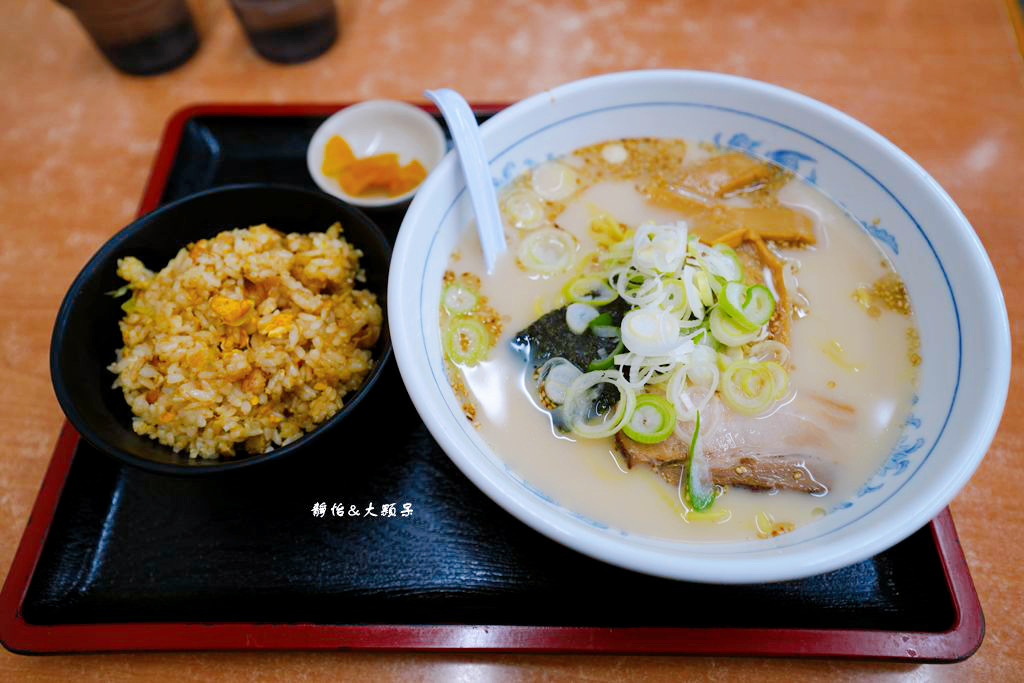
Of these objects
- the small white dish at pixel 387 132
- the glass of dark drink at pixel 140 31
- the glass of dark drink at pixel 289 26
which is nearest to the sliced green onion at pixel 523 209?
the small white dish at pixel 387 132

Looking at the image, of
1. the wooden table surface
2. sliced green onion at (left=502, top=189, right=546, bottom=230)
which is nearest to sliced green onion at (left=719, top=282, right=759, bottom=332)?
sliced green onion at (left=502, top=189, right=546, bottom=230)

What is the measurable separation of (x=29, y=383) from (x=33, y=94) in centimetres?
126

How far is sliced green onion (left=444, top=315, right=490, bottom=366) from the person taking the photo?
1.31m

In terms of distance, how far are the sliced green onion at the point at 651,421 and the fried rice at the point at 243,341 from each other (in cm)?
58

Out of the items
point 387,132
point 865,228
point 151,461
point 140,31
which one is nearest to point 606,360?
point 865,228

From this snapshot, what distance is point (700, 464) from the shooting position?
3.86 feet

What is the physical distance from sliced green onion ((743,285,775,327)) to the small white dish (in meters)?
0.98

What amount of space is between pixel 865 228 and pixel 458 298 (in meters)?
0.93

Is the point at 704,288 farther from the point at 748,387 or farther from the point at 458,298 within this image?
the point at 458,298

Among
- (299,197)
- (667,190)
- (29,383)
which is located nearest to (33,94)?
(29,383)

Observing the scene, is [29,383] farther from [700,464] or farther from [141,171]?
[700,464]

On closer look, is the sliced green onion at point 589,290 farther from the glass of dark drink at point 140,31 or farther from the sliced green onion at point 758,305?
the glass of dark drink at point 140,31

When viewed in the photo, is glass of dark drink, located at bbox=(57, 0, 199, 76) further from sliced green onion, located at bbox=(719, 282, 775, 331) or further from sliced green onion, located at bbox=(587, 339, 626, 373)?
sliced green onion, located at bbox=(719, 282, 775, 331)

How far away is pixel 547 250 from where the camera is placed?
1.46 meters
